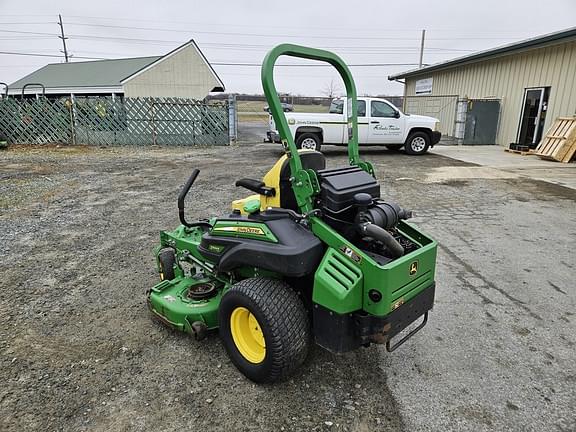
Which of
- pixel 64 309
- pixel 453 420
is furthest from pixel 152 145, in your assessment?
pixel 453 420

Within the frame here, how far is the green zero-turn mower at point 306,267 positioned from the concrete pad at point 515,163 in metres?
7.62

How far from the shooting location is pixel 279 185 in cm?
263

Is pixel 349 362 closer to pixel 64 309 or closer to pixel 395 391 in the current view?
pixel 395 391

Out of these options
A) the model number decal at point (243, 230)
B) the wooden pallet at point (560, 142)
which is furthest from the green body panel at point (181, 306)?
the wooden pallet at point (560, 142)

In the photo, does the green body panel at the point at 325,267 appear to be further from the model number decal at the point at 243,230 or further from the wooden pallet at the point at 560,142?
the wooden pallet at the point at 560,142

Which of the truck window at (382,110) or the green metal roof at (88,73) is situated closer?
the truck window at (382,110)

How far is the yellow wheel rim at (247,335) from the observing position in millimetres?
2514

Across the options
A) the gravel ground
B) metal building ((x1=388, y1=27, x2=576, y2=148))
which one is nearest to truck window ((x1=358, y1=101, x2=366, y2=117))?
metal building ((x1=388, y1=27, x2=576, y2=148))

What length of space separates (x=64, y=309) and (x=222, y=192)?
4365 mm

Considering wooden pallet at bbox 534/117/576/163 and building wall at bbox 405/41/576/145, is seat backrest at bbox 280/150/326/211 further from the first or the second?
building wall at bbox 405/41/576/145

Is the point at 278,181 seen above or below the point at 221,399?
above

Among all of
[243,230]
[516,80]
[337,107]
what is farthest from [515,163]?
[243,230]

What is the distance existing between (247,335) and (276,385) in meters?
0.35

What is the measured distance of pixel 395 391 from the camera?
242cm
